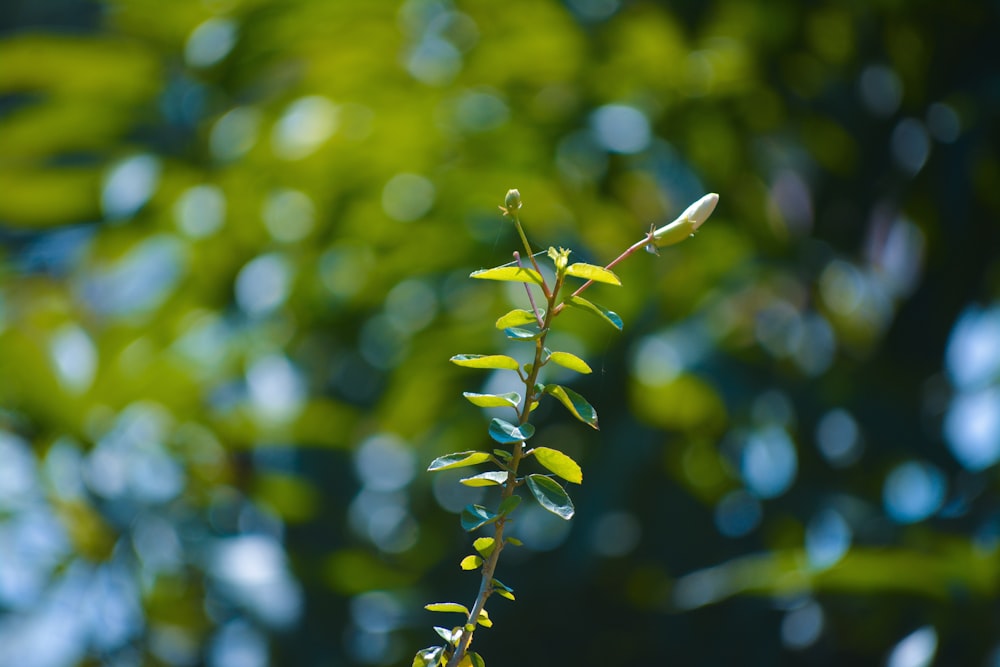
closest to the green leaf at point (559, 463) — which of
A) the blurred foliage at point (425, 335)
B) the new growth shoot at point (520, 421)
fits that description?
the new growth shoot at point (520, 421)

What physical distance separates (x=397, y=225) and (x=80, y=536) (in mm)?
492

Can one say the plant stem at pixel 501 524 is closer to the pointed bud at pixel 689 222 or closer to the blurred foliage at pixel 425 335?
the pointed bud at pixel 689 222

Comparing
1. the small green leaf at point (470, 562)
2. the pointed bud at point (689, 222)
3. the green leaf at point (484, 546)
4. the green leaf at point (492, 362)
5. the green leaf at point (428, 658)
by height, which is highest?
the pointed bud at point (689, 222)

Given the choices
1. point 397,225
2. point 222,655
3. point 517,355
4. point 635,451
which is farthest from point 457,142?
point 222,655

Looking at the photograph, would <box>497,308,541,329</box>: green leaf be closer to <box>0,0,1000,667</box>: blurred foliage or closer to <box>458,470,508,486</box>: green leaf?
<box>458,470,508,486</box>: green leaf

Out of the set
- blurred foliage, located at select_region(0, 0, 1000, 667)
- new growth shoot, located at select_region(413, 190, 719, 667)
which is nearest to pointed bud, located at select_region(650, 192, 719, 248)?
new growth shoot, located at select_region(413, 190, 719, 667)

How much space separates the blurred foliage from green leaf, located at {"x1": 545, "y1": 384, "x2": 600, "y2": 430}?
0.72m

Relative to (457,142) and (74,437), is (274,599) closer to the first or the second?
(74,437)

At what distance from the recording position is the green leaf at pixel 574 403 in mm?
138

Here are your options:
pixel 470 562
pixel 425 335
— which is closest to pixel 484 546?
pixel 470 562

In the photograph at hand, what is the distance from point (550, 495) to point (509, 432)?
15 millimetres

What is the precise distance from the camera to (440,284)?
37.2 inches

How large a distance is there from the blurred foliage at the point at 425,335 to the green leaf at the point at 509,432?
71cm

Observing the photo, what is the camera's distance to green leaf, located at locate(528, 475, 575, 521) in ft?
0.46
